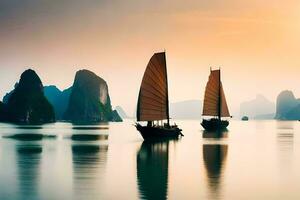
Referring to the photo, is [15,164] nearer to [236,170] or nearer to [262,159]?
[236,170]

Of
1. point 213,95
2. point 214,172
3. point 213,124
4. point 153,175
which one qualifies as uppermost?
point 213,95

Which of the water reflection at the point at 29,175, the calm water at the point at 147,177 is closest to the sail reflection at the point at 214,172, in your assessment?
the calm water at the point at 147,177

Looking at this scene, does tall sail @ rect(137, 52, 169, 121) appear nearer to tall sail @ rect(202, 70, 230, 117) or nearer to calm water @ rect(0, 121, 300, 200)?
calm water @ rect(0, 121, 300, 200)

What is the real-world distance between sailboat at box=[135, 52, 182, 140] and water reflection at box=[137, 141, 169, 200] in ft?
58.4

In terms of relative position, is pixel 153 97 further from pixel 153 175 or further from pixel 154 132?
pixel 153 175

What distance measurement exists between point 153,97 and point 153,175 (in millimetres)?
33109

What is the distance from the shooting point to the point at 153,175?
27.6 m

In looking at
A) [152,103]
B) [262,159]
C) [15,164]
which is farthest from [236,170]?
[152,103]

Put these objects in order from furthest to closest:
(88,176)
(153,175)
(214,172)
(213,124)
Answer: (213,124) < (214,172) < (153,175) < (88,176)

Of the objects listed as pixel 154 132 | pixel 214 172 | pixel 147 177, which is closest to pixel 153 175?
pixel 147 177

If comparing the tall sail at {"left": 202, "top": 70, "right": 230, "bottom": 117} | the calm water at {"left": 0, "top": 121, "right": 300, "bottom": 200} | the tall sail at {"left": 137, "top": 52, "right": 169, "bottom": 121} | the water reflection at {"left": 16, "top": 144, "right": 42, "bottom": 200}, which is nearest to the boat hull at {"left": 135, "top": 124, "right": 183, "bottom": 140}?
the tall sail at {"left": 137, "top": 52, "right": 169, "bottom": 121}

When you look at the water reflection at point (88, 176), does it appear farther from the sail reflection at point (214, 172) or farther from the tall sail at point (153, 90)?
the tall sail at point (153, 90)

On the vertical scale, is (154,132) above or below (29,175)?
above

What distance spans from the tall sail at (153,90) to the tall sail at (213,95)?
35770mm
